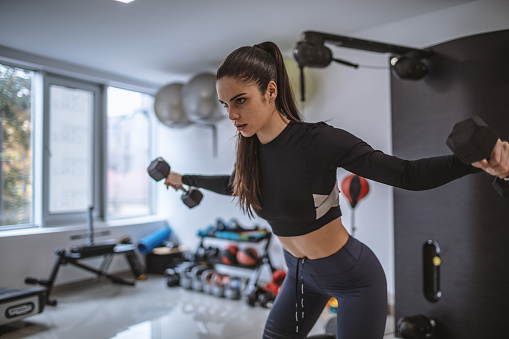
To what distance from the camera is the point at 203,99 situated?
3.98 m

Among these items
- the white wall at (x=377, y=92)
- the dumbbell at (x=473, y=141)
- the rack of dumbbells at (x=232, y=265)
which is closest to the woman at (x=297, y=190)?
the dumbbell at (x=473, y=141)

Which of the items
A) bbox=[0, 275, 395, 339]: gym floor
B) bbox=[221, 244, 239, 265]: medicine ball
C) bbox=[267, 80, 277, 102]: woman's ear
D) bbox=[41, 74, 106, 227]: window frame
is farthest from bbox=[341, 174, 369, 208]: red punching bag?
bbox=[41, 74, 106, 227]: window frame

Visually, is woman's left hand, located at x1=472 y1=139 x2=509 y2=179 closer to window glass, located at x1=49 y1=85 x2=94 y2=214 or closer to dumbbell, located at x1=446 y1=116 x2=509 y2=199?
dumbbell, located at x1=446 y1=116 x2=509 y2=199

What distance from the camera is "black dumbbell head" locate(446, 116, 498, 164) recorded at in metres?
0.79

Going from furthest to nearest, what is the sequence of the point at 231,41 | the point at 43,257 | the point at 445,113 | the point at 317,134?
the point at 43,257 < the point at 231,41 < the point at 445,113 < the point at 317,134

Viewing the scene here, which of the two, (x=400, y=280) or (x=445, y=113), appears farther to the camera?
(x=400, y=280)

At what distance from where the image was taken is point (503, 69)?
2.38 metres

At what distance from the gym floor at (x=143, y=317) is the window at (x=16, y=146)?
951 millimetres

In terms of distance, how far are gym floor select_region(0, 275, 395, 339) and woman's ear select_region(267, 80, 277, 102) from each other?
215cm

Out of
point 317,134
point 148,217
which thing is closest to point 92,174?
point 148,217

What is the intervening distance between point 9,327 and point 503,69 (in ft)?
12.8

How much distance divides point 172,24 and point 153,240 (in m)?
2.60

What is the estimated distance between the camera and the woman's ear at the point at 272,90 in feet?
4.12

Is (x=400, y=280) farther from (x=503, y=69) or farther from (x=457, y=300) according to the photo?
(x=503, y=69)
